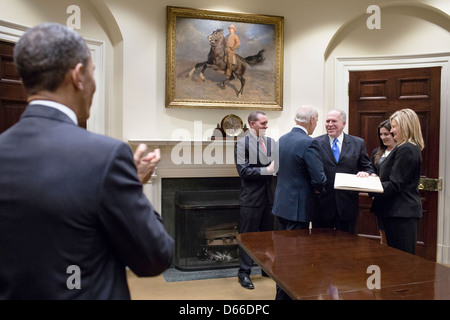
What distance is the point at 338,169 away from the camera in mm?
3473

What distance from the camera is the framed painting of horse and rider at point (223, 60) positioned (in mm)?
4516

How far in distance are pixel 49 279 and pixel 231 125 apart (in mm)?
3861

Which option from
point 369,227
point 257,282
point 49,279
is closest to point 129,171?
point 49,279

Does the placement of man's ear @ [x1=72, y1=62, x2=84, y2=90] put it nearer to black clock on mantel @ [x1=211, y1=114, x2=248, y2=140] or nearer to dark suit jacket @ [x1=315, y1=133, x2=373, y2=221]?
dark suit jacket @ [x1=315, y1=133, x2=373, y2=221]

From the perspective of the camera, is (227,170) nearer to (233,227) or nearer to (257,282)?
(233,227)

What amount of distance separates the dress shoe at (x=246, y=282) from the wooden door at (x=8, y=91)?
274cm

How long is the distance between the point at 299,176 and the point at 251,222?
3.17 feet

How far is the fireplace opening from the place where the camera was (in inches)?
178

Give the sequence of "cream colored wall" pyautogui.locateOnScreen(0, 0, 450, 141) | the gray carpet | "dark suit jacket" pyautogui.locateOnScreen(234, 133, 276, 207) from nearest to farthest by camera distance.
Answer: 1. "dark suit jacket" pyautogui.locateOnScreen(234, 133, 276, 207)
2. the gray carpet
3. "cream colored wall" pyautogui.locateOnScreen(0, 0, 450, 141)

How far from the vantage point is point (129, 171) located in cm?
96

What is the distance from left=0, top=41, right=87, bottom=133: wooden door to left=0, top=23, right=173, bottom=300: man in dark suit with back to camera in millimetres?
3173

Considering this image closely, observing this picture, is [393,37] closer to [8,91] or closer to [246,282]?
[246,282]

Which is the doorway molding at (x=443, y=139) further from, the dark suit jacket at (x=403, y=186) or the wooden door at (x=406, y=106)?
the dark suit jacket at (x=403, y=186)

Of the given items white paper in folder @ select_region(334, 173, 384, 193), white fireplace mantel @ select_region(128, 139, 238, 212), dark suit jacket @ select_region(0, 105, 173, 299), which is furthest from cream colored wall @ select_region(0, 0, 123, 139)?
dark suit jacket @ select_region(0, 105, 173, 299)
